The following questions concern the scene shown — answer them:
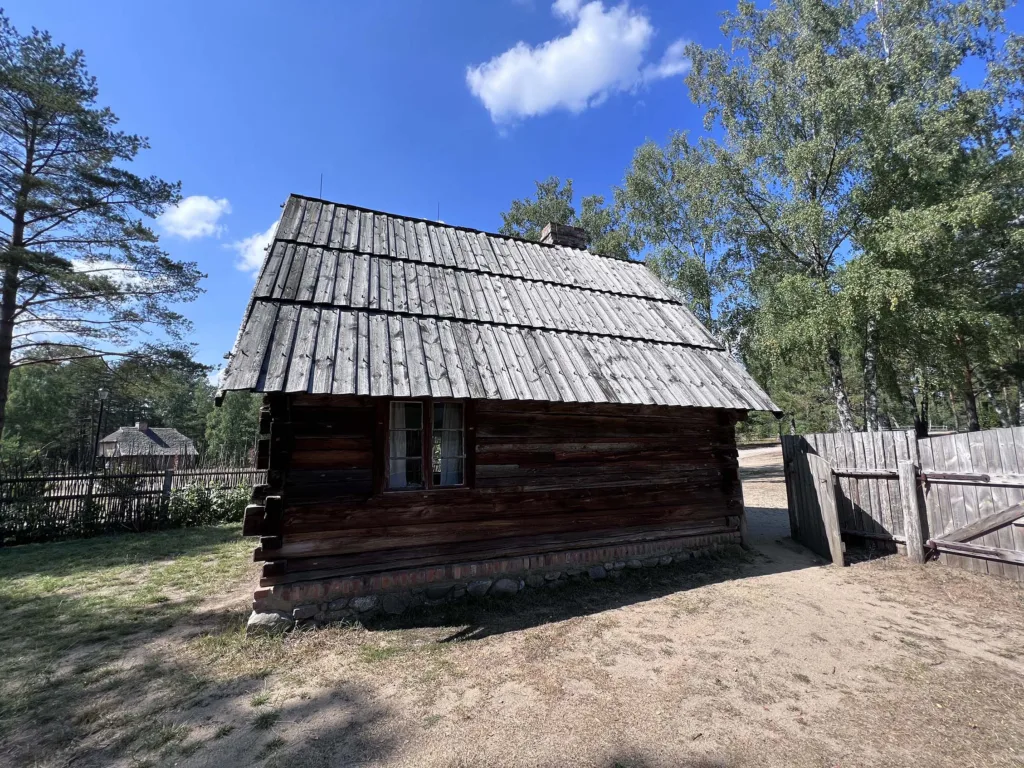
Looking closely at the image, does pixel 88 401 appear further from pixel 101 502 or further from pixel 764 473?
pixel 764 473

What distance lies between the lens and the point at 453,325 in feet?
22.9

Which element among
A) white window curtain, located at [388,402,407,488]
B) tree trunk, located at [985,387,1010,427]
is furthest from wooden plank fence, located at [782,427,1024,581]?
tree trunk, located at [985,387,1010,427]

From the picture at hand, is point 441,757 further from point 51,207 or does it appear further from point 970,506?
point 51,207

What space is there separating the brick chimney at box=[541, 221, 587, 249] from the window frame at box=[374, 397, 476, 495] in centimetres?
710

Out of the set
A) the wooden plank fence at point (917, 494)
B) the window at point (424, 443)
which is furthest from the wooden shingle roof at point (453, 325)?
the wooden plank fence at point (917, 494)

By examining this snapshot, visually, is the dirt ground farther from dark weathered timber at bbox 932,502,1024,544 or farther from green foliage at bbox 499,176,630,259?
green foliage at bbox 499,176,630,259

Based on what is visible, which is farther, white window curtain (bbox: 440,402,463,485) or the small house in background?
the small house in background

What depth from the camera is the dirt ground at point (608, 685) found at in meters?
3.31

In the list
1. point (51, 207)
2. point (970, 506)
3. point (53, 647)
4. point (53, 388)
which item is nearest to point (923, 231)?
point (970, 506)

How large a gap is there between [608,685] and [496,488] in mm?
2921

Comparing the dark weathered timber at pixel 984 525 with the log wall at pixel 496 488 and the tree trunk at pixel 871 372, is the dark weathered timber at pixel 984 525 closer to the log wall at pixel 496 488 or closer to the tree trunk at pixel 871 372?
the log wall at pixel 496 488

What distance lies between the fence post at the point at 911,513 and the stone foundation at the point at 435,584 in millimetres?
3538

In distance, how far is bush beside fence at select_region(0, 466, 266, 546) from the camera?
1071 centimetres

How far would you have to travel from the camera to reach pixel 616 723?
11.8 feet
